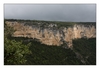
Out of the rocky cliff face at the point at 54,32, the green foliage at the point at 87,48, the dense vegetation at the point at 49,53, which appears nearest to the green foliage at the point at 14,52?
the dense vegetation at the point at 49,53

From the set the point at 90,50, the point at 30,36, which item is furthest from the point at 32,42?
the point at 90,50

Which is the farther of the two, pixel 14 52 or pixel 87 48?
pixel 87 48

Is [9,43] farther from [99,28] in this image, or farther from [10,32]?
[99,28]

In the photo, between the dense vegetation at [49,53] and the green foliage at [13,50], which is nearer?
the green foliage at [13,50]

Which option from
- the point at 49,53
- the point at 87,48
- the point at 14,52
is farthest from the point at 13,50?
the point at 87,48

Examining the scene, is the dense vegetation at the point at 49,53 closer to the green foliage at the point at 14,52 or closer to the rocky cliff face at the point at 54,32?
the green foliage at the point at 14,52

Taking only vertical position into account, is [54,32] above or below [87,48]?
above

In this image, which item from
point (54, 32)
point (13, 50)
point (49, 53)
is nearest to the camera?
point (13, 50)

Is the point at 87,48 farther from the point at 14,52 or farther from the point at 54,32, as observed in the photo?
the point at 14,52
